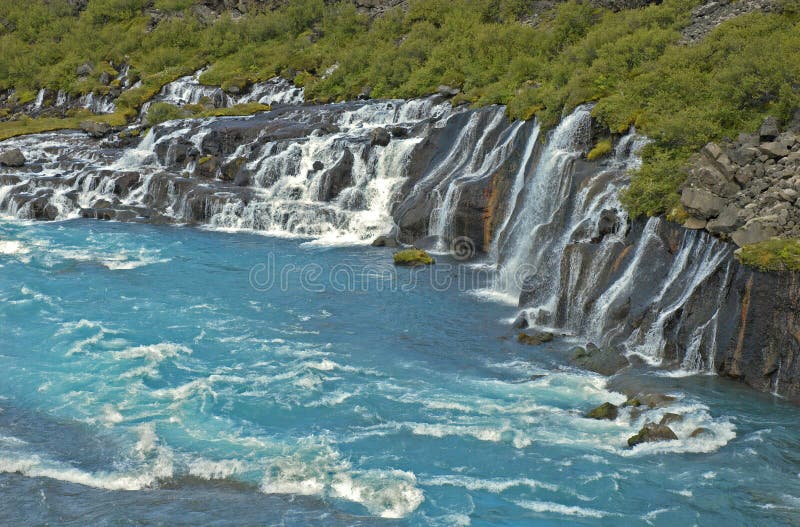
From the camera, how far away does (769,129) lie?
76.2 ft

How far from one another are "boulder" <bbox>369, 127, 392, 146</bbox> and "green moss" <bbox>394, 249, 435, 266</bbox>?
10.4 m

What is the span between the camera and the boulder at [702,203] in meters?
22.3

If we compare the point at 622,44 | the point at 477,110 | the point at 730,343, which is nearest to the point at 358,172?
the point at 477,110

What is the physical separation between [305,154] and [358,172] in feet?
13.2

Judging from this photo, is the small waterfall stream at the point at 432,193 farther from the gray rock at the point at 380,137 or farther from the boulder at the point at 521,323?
the boulder at the point at 521,323

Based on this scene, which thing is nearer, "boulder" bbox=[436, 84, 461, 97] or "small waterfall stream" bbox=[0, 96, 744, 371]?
"small waterfall stream" bbox=[0, 96, 744, 371]

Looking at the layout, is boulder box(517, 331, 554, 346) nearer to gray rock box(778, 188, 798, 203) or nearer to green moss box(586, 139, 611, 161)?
gray rock box(778, 188, 798, 203)

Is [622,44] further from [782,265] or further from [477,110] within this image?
[782,265]

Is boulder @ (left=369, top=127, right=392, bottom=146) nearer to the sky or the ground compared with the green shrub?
nearer to the ground

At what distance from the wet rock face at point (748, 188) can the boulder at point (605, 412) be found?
237 inches

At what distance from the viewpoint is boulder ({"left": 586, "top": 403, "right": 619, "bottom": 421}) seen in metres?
18.9

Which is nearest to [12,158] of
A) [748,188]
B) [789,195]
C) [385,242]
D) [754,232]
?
[385,242]

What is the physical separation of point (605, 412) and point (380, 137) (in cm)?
2622

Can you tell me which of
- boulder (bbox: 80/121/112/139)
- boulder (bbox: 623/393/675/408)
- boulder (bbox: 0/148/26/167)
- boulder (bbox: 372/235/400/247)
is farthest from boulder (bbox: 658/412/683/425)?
boulder (bbox: 80/121/112/139)
